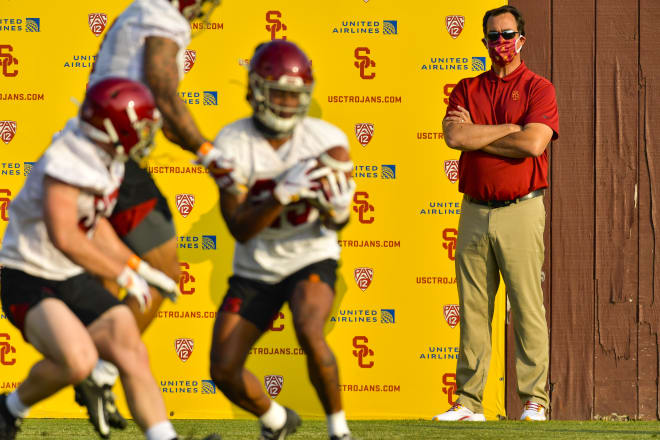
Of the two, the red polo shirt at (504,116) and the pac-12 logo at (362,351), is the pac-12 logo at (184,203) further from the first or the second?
the red polo shirt at (504,116)

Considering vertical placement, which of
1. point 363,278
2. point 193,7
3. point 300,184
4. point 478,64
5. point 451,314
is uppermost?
point 193,7

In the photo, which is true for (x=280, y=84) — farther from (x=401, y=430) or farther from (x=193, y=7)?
(x=401, y=430)

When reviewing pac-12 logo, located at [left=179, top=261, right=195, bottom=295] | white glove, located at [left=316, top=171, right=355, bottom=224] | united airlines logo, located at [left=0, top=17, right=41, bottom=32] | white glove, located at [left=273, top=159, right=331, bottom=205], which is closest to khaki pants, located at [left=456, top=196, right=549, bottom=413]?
pac-12 logo, located at [left=179, top=261, right=195, bottom=295]

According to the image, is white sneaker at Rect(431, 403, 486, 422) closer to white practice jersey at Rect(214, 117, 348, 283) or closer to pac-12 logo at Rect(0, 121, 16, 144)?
white practice jersey at Rect(214, 117, 348, 283)

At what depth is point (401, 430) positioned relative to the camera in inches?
217

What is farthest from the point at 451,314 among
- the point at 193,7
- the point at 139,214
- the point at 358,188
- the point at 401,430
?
the point at 193,7

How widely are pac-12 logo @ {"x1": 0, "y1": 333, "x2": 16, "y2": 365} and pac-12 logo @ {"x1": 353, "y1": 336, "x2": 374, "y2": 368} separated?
2058 millimetres

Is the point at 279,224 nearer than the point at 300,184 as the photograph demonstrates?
No

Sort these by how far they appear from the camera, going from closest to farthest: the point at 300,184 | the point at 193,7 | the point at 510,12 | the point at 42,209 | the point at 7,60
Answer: the point at 42,209 → the point at 300,184 → the point at 193,7 → the point at 510,12 → the point at 7,60

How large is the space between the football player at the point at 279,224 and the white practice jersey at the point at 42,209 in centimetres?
50

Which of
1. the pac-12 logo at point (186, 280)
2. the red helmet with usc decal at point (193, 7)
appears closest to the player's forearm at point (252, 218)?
the red helmet with usc decal at point (193, 7)

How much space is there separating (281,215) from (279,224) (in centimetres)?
4

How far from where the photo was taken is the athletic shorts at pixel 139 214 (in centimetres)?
438

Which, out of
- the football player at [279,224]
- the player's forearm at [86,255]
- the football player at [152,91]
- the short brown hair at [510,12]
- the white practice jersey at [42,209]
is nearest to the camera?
the player's forearm at [86,255]
